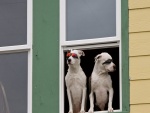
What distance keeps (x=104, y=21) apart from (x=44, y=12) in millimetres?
758

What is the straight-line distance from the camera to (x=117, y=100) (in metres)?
11.6

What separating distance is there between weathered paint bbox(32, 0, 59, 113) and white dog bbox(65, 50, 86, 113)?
16 cm
